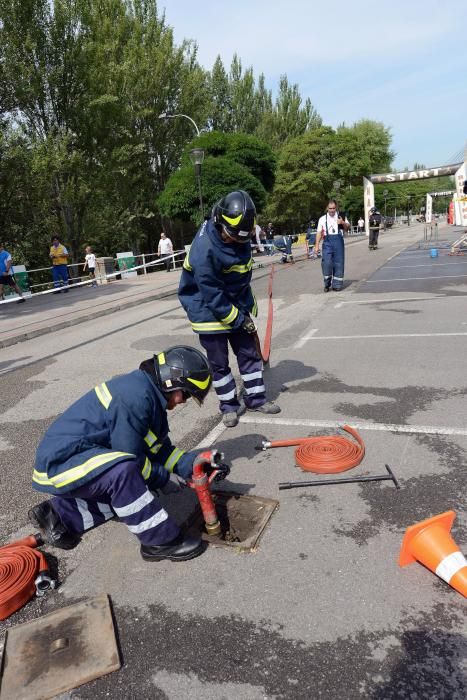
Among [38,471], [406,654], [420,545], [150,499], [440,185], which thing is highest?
[440,185]

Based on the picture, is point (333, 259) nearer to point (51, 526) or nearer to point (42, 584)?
point (51, 526)

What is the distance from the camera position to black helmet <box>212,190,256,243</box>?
3900mm

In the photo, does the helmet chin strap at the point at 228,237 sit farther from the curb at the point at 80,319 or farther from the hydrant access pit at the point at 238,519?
the curb at the point at 80,319

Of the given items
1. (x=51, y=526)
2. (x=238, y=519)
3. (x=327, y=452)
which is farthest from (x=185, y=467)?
(x=327, y=452)

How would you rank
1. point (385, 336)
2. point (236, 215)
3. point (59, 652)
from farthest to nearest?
point (385, 336), point (236, 215), point (59, 652)

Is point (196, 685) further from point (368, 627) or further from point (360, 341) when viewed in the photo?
point (360, 341)

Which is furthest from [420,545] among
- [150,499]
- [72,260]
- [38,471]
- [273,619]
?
[72,260]

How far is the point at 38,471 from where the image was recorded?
2721 millimetres

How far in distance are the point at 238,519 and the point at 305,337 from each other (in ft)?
15.5

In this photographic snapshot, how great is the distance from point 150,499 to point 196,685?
92 cm

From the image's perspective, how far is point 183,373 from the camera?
2715mm

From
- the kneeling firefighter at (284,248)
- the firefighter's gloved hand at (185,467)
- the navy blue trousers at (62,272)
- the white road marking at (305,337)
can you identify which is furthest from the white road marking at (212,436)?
the kneeling firefighter at (284,248)

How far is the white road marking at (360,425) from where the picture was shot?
3.89 metres

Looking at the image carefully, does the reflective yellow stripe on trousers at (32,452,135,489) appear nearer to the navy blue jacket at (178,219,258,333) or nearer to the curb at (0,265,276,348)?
the navy blue jacket at (178,219,258,333)
